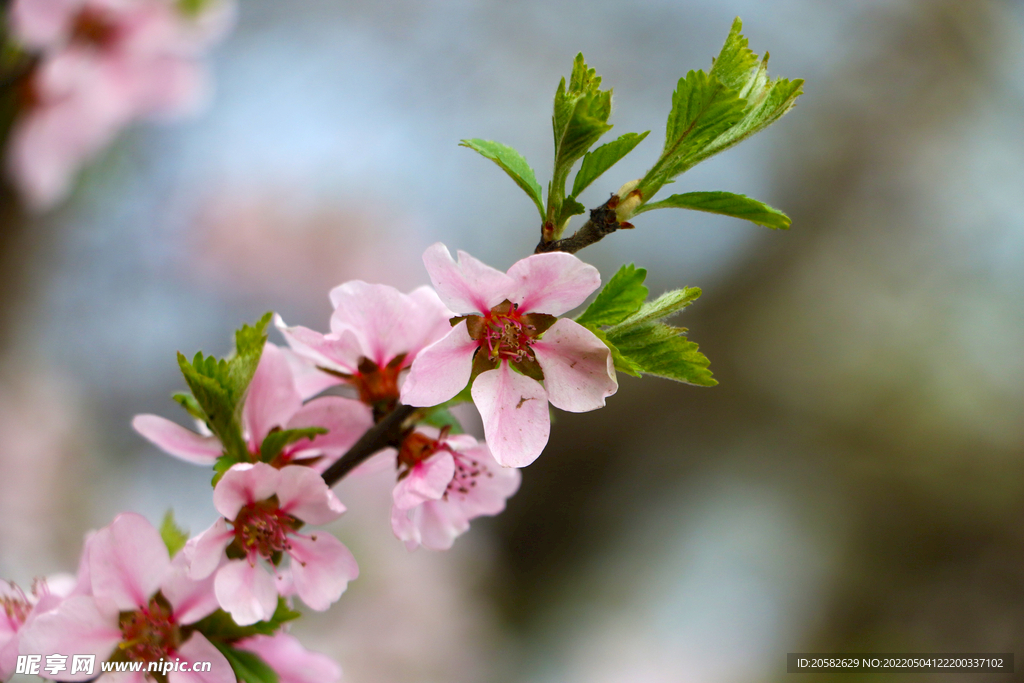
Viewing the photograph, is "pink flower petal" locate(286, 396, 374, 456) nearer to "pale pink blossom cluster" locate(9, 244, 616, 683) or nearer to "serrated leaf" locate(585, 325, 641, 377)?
"pale pink blossom cluster" locate(9, 244, 616, 683)

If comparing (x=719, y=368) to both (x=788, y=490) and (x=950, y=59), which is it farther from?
(x=950, y=59)

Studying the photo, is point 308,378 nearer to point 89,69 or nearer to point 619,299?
point 619,299

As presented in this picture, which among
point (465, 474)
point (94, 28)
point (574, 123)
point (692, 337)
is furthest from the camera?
point (692, 337)

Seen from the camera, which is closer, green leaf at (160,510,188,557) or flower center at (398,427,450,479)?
flower center at (398,427,450,479)

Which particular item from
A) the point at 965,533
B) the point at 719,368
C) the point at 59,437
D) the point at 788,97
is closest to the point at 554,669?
the point at 719,368

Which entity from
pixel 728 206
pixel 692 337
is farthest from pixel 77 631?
pixel 692 337

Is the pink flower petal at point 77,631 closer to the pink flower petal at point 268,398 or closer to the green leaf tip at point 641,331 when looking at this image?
the pink flower petal at point 268,398

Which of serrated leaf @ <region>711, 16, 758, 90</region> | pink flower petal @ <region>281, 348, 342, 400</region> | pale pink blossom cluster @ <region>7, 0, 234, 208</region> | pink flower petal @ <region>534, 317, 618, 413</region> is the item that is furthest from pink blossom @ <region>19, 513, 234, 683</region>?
pale pink blossom cluster @ <region>7, 0, 234, 208</region>
